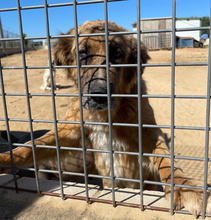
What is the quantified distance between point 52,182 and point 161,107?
6.85 m

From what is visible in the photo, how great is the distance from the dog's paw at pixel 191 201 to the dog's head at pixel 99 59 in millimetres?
916

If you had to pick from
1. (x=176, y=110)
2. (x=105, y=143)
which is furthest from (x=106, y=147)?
(x=176, y=110)

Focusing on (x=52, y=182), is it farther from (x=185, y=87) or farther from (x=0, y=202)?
(x=185, y=87)

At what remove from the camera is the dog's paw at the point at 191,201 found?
173cm

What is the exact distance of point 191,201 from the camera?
180 centimetres

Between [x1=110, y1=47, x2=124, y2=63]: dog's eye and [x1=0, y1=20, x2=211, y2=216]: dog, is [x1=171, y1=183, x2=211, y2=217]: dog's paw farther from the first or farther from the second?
[x1=110, y1=47, x2=124, y2=63]: dog's eye

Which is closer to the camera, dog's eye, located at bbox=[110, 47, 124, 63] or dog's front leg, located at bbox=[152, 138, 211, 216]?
dog's front leg, located at bbox=[152, 138, 211, 216]

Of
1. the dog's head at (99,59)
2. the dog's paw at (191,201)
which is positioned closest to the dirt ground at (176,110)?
the dog's head at (99,59)

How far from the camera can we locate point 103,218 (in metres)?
1.76

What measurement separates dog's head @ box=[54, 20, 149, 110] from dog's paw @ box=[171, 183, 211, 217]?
92 cm

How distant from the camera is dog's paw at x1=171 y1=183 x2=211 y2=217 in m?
1.73

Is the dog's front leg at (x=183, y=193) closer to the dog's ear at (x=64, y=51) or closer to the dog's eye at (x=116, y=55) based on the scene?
the dog's eye at (x=116, y=55)

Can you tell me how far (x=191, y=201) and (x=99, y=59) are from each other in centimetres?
148

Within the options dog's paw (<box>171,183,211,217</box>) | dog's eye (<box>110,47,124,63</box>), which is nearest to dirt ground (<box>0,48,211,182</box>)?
dog's eye (<box>110,47,124,63</box>)
